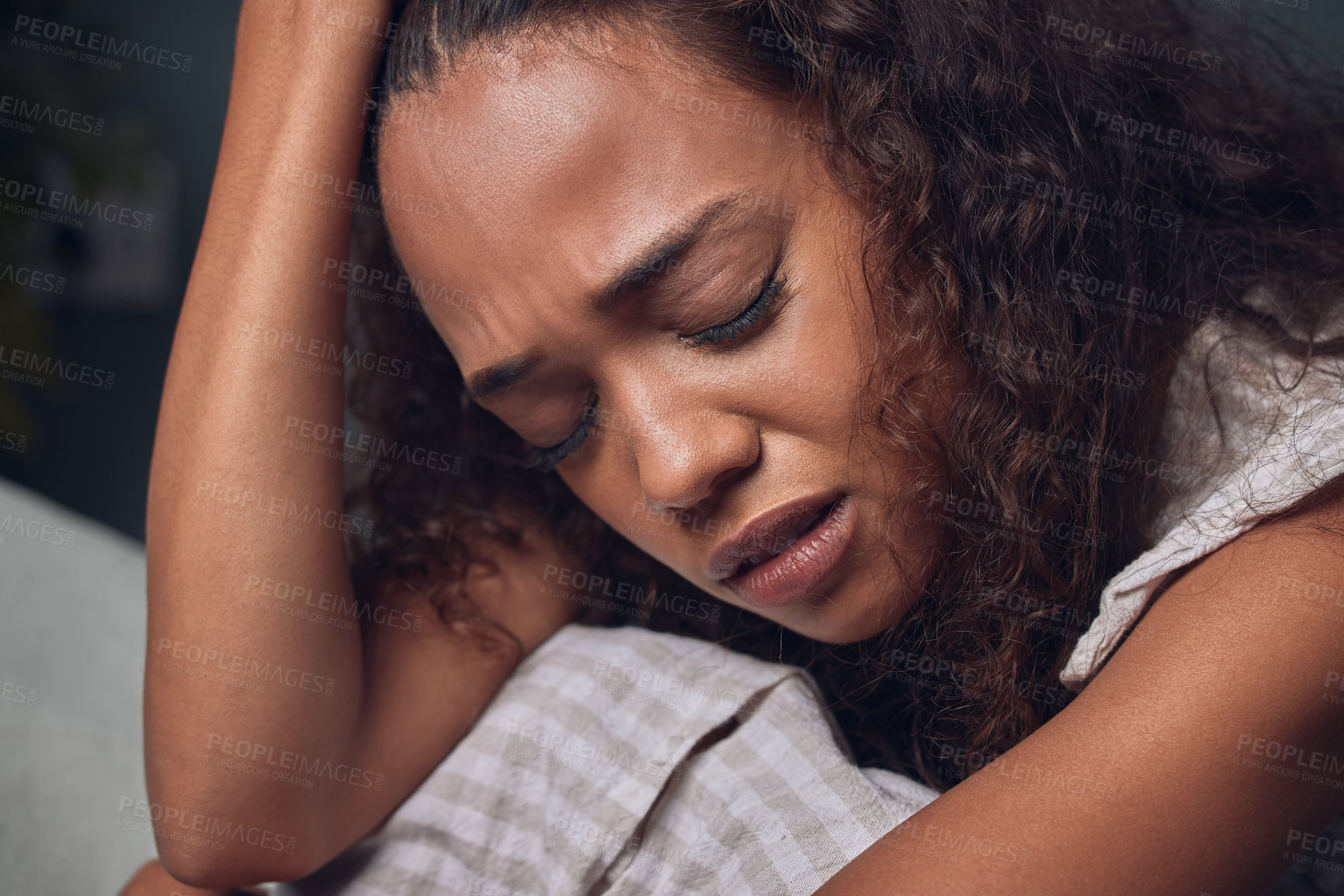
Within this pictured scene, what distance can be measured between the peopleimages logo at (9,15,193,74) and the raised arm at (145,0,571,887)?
1408 millimetres

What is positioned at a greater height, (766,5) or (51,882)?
(766,5)

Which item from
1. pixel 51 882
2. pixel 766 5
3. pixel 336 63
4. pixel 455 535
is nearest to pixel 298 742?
pixel 455 535

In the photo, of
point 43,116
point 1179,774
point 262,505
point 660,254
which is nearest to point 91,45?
point 43,116

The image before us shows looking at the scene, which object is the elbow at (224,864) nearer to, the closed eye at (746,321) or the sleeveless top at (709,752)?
the sleeveless top at (709,752)

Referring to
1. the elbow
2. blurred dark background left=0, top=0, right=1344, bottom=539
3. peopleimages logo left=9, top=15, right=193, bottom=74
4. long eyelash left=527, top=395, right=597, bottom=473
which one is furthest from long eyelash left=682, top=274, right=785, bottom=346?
peopleimages logo left=9, top=15, right=193, bottom=74

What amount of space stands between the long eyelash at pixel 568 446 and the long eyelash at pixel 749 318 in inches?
6.2

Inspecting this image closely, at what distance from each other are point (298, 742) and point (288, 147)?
0.68 metres

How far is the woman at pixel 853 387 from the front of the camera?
2.24 ft

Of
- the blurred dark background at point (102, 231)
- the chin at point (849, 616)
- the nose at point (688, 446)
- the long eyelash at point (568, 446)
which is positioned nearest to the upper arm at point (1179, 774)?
the chin at point (849, 616)

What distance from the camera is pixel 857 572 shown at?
85 centimetres

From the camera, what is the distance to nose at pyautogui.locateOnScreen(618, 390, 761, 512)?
0.81m

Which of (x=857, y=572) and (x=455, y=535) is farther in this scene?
(x=455, y=535)

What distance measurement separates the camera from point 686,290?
0.78 m

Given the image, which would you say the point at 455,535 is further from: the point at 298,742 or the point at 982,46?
the point at 982,46
